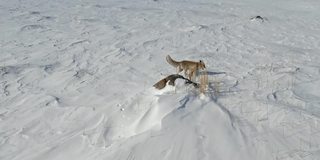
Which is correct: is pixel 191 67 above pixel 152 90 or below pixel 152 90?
above

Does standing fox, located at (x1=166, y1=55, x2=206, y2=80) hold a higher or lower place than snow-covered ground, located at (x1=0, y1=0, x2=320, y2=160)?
higher

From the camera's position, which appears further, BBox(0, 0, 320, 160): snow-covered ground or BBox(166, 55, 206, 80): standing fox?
BBox(166, 55, 206, 80): standing fox

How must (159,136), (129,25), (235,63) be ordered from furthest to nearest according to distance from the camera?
(129,25)
(235,63)
(159,136)

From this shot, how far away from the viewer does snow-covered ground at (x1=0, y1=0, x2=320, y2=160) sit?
3.38m

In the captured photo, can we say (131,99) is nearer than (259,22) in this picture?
Yes

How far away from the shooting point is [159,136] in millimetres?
3373

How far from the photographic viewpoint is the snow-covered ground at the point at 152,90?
3.38 meters

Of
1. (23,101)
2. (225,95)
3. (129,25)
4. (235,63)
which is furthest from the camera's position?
(129,25)

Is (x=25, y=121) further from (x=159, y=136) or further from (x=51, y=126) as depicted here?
(x=159, y=136)

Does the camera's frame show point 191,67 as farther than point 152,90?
Yes

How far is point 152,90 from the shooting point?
4641 mm

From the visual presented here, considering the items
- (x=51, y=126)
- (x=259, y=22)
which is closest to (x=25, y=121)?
(x=51, y=126)

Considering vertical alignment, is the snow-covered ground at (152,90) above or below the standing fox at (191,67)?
below

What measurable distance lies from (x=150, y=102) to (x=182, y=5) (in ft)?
28.4
